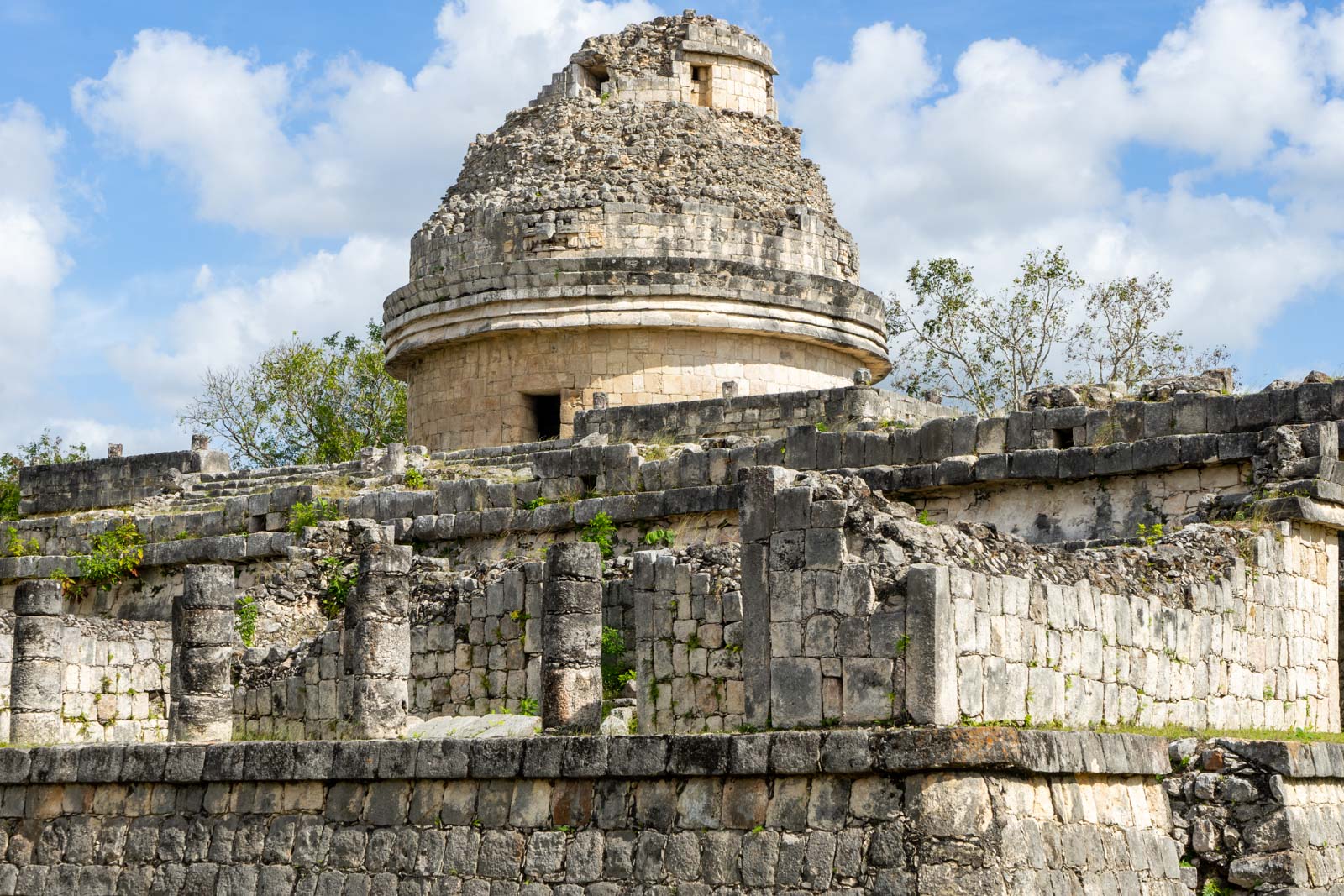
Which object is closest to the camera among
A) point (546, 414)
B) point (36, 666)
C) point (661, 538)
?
point (36, 666)

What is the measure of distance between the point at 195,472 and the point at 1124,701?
15.0 m

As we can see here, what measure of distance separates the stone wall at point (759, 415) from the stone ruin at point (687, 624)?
4 cm

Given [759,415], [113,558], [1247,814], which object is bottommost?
[1247,814]

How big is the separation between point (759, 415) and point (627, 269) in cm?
371

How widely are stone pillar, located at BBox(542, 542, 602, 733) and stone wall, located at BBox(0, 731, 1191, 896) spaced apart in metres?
1.09

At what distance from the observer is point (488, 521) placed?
61.3ft

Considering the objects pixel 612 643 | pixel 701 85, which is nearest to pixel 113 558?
pixel 612 643

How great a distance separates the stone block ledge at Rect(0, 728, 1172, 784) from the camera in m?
9.34

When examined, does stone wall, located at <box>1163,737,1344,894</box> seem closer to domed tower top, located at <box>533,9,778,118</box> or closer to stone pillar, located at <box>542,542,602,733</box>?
stone pillar, located at <box>542,542,602,733</box>

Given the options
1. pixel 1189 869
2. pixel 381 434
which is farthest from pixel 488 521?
pixel 381 434

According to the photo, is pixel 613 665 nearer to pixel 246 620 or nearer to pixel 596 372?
pixel 246 620

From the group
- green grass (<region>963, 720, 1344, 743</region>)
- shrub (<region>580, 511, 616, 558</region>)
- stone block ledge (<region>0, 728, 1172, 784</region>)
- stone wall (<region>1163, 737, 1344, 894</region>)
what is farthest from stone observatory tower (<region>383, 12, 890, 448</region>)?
stone wall (<region>1163, 737, 1344, 894</region>)

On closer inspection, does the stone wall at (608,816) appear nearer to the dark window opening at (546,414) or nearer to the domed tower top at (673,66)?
the dark window opening at (546,414)

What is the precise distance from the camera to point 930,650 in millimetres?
9500
